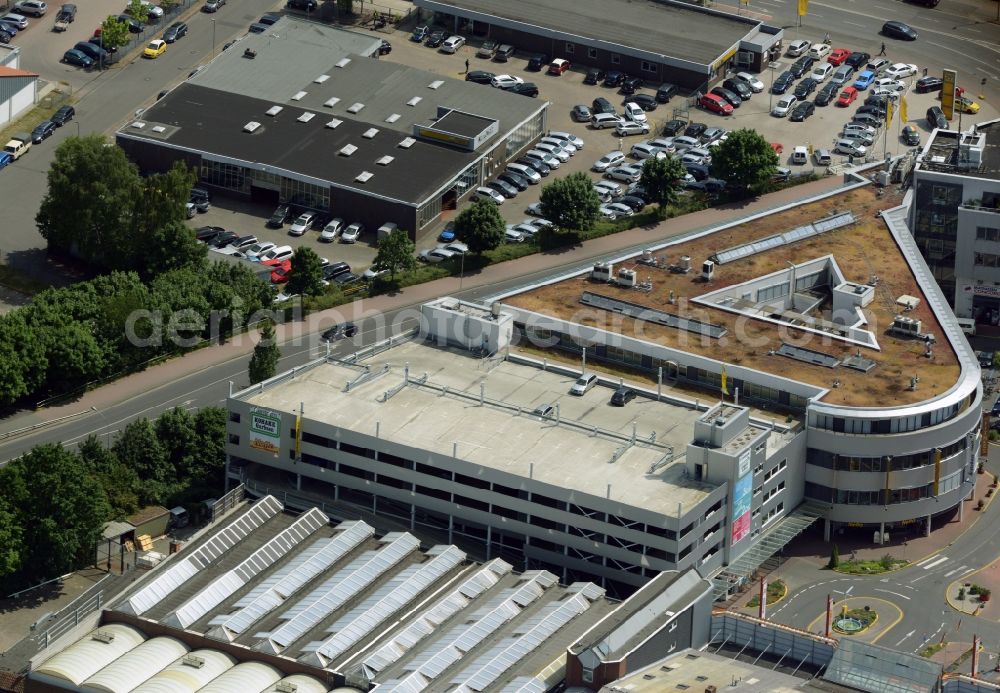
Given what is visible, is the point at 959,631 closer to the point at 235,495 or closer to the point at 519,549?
the point at 519,549

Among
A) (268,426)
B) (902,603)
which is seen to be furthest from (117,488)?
(902,603)

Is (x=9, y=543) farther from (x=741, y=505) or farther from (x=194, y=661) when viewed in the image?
(x=741, y=505)

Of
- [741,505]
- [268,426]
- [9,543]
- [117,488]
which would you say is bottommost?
[117,488]

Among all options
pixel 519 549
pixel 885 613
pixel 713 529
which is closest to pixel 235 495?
pixel 519 549

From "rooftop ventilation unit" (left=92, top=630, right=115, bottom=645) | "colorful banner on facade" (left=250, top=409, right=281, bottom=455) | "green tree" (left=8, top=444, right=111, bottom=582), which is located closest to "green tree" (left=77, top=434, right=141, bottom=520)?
"green tree" (left=8, top=444, right=111, bottom=582)

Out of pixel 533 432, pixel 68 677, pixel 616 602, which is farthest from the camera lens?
pixel 533 432

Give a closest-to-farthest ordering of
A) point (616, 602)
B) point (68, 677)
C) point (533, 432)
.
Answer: point (68, 677)
point (616, 602)
point (533, 432)
